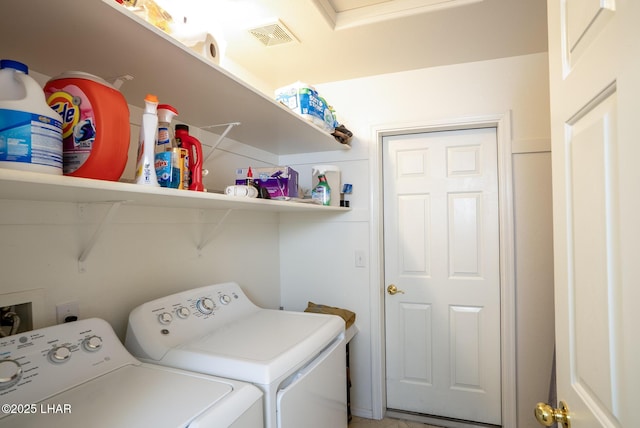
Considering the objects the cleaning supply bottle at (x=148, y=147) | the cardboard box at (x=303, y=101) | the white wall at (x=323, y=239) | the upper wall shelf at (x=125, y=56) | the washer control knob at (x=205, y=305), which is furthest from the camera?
the cardboard box at (x=303, y=101)

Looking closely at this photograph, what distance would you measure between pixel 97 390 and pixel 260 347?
49 cm

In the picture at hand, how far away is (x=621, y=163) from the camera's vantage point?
1.90ft

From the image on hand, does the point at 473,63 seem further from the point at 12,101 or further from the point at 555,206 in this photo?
the point at 12,101

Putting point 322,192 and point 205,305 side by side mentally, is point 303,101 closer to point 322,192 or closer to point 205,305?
point 322,192

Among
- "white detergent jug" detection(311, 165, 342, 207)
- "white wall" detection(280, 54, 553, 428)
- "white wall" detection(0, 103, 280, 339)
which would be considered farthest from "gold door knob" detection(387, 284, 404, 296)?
"white wall" detection(0, 103, 280, 339)

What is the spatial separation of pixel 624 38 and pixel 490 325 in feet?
6.70

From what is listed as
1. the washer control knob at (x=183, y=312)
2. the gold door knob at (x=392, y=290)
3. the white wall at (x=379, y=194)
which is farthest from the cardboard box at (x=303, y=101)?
the gold door knob at (x=392, y=290)

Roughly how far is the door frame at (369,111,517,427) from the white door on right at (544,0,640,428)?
1.24 metres

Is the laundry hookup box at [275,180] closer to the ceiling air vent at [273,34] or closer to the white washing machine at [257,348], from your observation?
the white washing machine at [257,348]

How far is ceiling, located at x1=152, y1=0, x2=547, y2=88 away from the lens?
60.4 inches

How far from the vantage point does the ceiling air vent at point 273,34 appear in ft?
5.42

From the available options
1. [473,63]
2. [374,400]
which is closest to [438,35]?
[473,63]

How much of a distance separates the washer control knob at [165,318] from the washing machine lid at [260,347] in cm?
12

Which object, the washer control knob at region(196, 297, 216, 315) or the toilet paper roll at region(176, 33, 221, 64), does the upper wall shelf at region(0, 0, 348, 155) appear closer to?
the toilet paper roll at region(176, 33, 221, 64)
